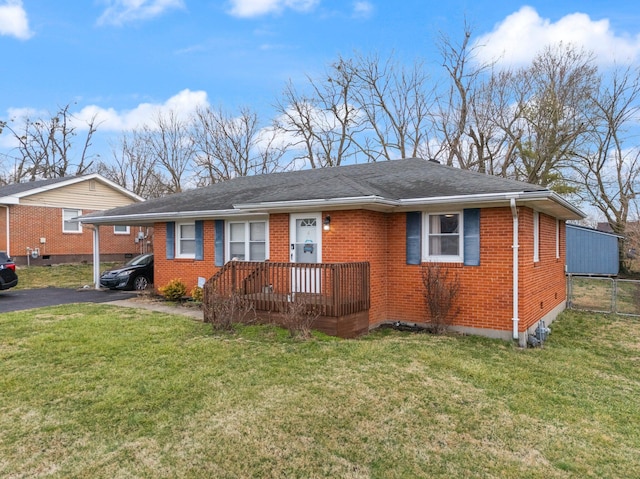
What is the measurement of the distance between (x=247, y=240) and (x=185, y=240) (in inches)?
101

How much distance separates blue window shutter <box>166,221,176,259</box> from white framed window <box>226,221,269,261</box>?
2221mm

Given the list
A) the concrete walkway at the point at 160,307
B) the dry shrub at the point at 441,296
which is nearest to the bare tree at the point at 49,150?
the concrete walkway at the point at 160,307

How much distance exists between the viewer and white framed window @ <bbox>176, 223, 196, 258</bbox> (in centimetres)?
1240

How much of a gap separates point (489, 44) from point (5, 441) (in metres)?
26.4

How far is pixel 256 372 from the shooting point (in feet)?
18.1

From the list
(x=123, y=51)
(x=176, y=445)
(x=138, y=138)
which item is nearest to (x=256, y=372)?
(x=176, y=445)

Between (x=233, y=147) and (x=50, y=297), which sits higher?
(x=233, y=147)

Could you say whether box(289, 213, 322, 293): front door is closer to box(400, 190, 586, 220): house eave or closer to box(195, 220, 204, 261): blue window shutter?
box(400, 190, 586, 220): house eave

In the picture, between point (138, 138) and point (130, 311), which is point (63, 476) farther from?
point (138, 138)

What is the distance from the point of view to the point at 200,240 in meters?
12.0

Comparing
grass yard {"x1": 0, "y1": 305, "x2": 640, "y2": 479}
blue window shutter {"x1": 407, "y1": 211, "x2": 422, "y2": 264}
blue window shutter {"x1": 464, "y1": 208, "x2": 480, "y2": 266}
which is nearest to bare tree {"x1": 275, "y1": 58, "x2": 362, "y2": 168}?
blue window shutter {"x1": 407, "y1": 211, "x2": 422, "y2": 264}

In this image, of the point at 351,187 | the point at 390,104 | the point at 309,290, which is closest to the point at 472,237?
the point at 351,187

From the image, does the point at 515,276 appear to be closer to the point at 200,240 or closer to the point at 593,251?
the point at 200,240

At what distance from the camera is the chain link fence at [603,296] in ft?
38.0
